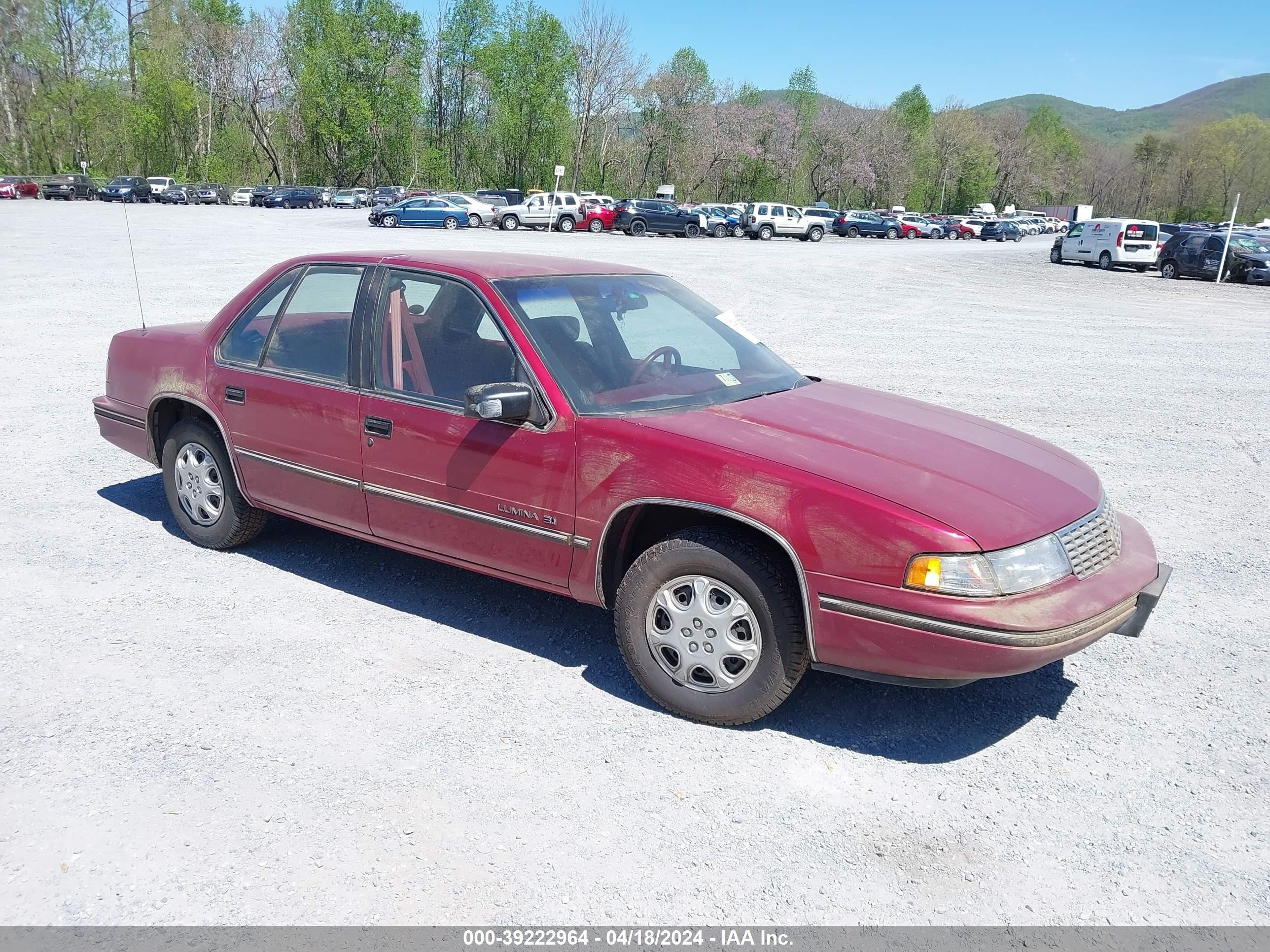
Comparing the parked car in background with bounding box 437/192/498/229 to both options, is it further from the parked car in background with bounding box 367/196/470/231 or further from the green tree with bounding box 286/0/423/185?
the green tree with bounding box 286/0/423/185

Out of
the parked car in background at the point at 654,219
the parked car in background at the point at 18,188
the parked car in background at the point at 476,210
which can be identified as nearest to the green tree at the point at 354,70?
Result: the parked car in background at the point at 18,188

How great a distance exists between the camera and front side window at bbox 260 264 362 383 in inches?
176

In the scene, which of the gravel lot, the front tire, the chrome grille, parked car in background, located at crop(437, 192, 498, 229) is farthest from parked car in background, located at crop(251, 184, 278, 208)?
the chrome grille

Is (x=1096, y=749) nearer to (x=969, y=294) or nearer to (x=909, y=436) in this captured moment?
(x=909, y=436)

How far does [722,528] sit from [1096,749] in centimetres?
161

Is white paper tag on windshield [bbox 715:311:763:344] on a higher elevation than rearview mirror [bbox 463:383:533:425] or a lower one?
higher

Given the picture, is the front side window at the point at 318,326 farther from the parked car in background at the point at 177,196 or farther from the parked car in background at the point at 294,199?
the parked car in background at the point at 177,196

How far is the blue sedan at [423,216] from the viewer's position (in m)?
43.9

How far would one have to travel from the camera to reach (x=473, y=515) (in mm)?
3992

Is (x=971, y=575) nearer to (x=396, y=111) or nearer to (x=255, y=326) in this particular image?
(x=255, y=326)

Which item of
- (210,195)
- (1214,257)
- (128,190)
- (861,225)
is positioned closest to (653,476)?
(1214,257)

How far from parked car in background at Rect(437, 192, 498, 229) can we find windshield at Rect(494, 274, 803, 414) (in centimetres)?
4203

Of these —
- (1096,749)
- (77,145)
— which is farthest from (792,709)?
(77,145)

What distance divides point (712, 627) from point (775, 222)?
4728 cm
